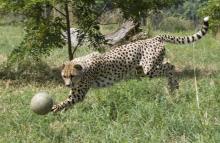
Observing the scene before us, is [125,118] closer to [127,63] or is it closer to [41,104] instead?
[41,104]

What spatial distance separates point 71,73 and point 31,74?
11.2ft

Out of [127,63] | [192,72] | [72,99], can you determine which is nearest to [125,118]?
[72,99]

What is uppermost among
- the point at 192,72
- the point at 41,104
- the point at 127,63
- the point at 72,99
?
the point at 127,63

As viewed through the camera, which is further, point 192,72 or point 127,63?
point 192,72

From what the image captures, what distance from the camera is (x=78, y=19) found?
10.1 meters

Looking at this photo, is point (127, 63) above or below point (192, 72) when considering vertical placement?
above

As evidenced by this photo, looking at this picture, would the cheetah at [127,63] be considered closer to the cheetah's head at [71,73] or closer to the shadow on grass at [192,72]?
the cheetah's head at [71,73]

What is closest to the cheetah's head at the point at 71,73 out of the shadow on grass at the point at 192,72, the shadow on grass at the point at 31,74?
the shadow on grass at the point at 31,74

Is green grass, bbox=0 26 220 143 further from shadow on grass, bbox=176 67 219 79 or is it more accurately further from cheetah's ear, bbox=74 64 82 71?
A: shadow on grass, bbox=176 67 219 79

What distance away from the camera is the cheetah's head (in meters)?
7.08

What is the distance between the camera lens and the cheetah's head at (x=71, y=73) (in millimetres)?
7080

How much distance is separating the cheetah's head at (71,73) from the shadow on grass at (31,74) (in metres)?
2.34

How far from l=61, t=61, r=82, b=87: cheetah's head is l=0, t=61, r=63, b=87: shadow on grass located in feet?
7.68

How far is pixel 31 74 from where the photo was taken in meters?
10.3
